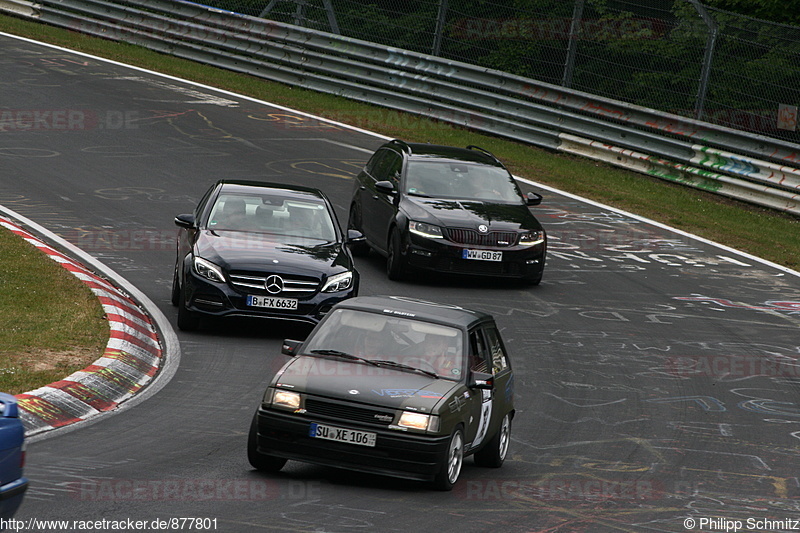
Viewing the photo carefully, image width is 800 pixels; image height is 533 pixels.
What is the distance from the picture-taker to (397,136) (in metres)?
26.5

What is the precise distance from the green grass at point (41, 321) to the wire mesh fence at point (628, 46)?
1408 cm

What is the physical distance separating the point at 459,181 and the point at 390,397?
972 centimetres

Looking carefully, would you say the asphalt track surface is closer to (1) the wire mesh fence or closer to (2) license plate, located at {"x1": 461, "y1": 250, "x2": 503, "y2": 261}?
(2) license plate, located at {"x1": 461, "y1": 250, "x2": 503, "y2": 261}

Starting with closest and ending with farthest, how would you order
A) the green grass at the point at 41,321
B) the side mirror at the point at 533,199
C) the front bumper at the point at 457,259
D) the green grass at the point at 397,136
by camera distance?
1. the green grass at the point at 41,321
2. the green grass at the point at 397,136
3. the front bumper at the point at 457,259
4. the side mirror at the point at 533,199

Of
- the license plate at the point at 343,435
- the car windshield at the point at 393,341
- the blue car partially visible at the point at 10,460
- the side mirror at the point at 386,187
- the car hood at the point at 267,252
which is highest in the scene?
the blue car partially visible at the point at 10,460

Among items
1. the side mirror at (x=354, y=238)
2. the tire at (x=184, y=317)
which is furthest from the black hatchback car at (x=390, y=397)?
the side mirror at (x=354, y=238)

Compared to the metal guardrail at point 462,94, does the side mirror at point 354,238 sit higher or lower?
lower

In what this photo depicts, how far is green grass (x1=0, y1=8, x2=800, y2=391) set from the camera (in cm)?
1202

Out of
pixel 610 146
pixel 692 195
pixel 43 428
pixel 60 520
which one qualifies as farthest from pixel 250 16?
pixel 60 520

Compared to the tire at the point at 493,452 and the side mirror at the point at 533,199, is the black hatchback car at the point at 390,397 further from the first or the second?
the side mirror at the point at 533,199

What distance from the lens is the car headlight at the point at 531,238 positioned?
16.8m

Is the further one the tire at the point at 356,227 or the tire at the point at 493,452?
the tire at the point at 356,227

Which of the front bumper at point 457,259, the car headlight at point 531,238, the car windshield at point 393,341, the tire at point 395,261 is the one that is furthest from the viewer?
the car headlight at point 531,238

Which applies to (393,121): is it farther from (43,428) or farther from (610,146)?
(43,428)
